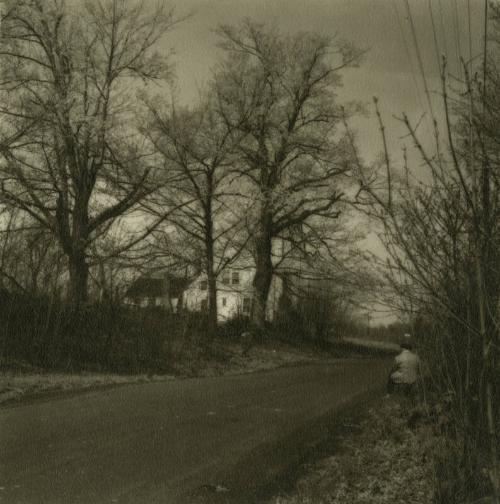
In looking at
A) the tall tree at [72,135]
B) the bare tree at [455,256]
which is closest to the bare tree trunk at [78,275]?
the tall tree at [72,135]

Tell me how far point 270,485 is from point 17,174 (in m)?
16.6

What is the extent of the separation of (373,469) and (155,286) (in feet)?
73.0

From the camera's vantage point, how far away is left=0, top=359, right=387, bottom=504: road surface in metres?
7.21

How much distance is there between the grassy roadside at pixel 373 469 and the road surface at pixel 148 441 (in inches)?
21.9

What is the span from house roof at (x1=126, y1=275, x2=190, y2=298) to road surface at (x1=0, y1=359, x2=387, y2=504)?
11.1 m

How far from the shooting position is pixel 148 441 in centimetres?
945

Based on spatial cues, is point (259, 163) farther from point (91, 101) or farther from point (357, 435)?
point (357, 435)

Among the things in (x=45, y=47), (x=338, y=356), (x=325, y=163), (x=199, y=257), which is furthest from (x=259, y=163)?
(x=45, y=47)

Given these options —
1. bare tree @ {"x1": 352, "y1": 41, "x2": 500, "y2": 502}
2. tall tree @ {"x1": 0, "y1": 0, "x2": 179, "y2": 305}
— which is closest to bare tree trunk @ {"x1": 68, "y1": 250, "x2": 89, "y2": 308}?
tall tree @ {"x1": 0, "y1": 0, "x2": 179, "y2": 305}

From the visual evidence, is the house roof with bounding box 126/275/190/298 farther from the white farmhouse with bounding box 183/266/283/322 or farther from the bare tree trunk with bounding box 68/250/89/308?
the bare tree trunk with bounding box 68/250/89/308

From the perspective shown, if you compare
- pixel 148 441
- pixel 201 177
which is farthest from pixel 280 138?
pixel 148 441

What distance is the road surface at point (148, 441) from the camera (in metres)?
7.21

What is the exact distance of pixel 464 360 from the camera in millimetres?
6359

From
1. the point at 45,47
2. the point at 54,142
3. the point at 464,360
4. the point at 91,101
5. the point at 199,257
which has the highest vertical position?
the point at 45,47
